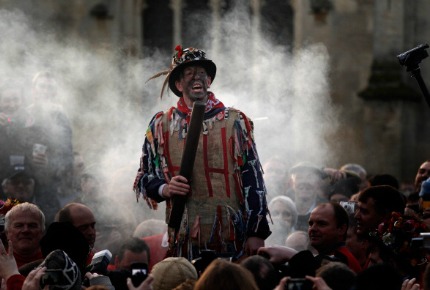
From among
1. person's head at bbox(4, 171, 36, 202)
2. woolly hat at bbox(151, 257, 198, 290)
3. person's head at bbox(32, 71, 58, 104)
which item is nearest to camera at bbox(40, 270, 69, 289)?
woolly hat at bbox(151, 257, 198, 290)

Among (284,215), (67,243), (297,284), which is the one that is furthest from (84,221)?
(297,284)

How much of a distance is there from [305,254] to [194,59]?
2.19 metres

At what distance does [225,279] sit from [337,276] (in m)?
0.92

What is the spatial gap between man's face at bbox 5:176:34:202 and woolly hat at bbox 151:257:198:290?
18.3ft

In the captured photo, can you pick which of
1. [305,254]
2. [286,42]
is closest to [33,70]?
[286,42]

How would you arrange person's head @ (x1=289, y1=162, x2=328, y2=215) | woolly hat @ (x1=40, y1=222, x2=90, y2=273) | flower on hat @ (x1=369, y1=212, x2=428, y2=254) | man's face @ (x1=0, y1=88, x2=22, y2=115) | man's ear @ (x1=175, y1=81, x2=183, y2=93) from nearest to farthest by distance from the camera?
flower on hat @ (x1=369, y1=212, x2=428, y2=254) < woolly hat @ (x1=40, y1=222, x2=90, y2=273) < man's ear @ (x1=175, y1=81, x2=183, y2=93) < person's head @ (x1=289, y1=162, x2=328, y2=215) < man's face @ (x1=0, y1=88, x2=22, y2=115)

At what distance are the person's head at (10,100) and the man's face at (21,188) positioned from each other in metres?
0.91

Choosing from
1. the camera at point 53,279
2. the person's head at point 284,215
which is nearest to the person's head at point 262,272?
the camera at point 53,279

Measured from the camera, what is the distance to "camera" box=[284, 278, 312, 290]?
6.68m

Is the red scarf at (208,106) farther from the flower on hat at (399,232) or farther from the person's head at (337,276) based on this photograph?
the person's head at (337,276)

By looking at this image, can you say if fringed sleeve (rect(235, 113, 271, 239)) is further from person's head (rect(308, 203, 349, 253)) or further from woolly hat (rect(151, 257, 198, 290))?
woolly hat (rect(151, 257, 198, 290))

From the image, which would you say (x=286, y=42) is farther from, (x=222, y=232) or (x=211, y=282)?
(x=211, y=282)

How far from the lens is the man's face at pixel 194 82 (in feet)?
30.5

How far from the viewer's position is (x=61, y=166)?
1425cm
